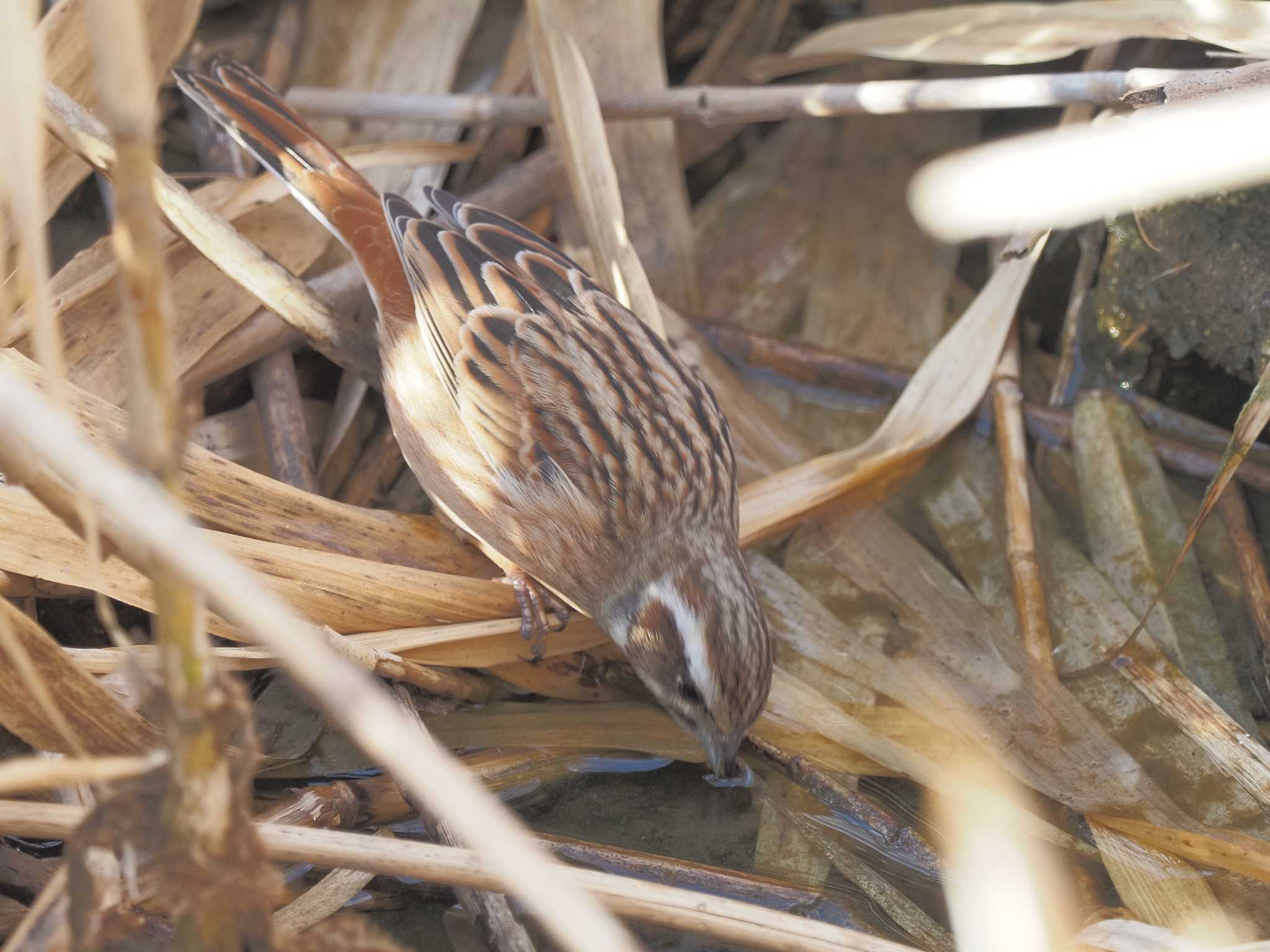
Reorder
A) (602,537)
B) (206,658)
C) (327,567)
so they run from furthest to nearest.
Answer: (602,537), (327,567), (206,658)

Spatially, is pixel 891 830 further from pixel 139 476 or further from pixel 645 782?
pixel 139 476

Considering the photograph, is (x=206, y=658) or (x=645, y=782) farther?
(x=645, y=782)

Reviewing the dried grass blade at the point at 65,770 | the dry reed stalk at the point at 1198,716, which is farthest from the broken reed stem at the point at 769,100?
the dried grass blade at the point at 65,770

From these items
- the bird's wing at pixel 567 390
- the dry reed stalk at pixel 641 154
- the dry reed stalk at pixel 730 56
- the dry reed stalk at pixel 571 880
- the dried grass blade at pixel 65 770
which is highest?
the dry reed stalk at pixel 730 56

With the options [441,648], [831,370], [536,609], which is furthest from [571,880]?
[831,370]

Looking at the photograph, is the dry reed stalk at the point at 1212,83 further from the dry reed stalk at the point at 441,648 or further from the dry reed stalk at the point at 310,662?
the dry reed stalk at the point at 310,662

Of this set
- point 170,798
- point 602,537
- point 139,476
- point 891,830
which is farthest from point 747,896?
point 139,476
